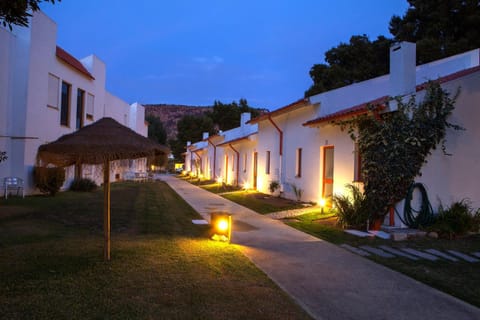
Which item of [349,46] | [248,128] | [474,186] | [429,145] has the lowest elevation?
[474,186]

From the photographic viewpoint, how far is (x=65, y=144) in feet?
17.4

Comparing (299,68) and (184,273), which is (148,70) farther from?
(184,273)

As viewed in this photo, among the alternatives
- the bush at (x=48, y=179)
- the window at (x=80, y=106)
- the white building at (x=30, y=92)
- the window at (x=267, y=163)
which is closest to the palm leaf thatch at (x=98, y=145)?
the white building at (x=30, y=92)

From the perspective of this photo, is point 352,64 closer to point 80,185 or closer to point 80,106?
point 80,106

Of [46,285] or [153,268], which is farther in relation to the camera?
[153,268]

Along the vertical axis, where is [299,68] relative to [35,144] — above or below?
above

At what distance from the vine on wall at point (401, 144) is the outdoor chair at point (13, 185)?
11.8 m

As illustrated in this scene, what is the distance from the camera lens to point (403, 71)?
352 inches

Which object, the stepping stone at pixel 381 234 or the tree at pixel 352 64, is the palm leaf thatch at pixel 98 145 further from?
the tree at pixel 352 64

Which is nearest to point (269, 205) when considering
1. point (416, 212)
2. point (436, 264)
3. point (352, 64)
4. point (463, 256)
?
point (416, 212)

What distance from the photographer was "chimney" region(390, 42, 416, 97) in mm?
8914

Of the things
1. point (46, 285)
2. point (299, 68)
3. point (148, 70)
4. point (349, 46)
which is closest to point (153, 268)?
point (46, 285)

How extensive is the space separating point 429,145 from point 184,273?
20.6 ft

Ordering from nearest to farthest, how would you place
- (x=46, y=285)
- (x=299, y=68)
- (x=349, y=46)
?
(x=46, y=285)
(x=349, y=46)
(x=299, y=68)
